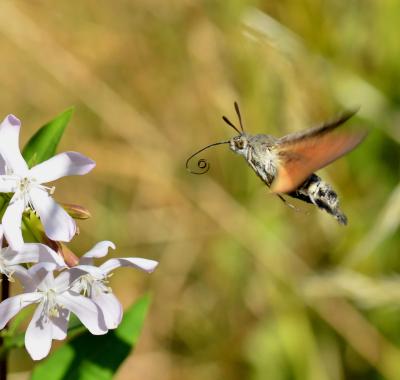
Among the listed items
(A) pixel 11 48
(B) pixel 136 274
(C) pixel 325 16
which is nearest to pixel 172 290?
(B) pixel 136 274

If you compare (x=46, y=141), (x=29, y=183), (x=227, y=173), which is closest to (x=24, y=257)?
(x=29, y=183)

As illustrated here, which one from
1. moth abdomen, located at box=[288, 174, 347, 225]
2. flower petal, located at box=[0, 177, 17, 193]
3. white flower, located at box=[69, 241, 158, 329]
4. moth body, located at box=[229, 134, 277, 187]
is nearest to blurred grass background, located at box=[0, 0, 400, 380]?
moth abdomen, located at box=[288, 174, 347, 225]

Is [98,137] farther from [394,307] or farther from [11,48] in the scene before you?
[394,307]

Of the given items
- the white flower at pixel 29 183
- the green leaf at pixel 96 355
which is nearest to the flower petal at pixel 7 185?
the white flower at pixel 29 183

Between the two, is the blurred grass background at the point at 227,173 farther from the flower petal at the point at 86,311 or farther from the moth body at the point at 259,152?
the flower petal at the point at 86,311

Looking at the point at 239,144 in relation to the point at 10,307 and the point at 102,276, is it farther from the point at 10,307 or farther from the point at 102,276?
the point at 10,307
